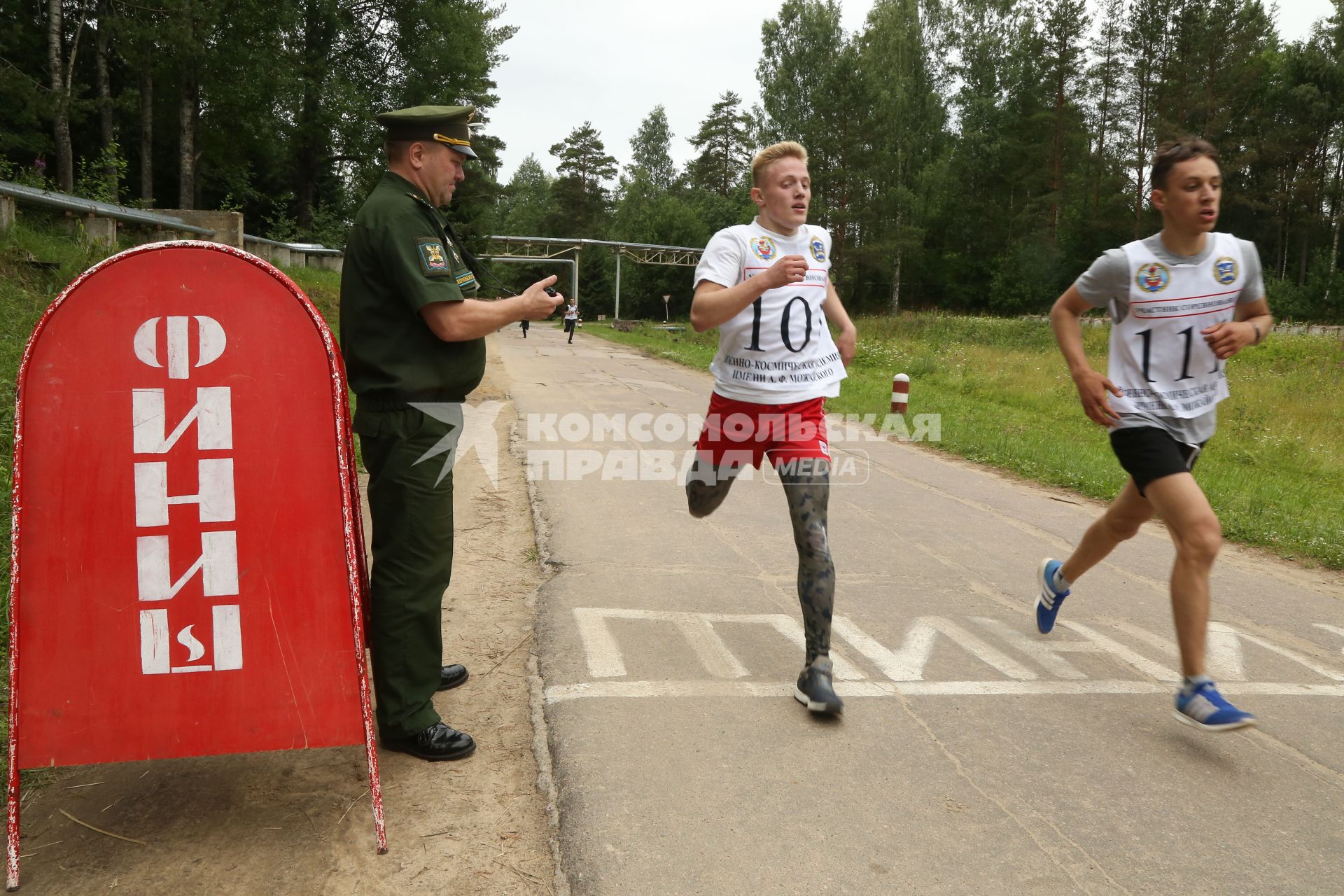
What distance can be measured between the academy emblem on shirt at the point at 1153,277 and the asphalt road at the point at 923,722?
1643mm

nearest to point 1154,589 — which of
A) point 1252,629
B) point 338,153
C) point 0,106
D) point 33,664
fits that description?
point 1252,629

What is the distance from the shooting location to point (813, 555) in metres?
3.73

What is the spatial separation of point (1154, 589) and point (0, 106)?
25.4 m

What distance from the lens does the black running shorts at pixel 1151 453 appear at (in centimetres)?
369

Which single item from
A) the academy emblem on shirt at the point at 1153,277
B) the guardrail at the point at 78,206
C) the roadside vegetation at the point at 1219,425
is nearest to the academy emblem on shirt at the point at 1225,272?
the academy emblem on shirt at the point at 1153,277

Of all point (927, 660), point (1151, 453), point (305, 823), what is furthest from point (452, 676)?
point (1151, 453)

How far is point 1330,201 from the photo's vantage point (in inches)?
1901

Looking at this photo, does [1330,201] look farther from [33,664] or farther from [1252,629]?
[33,664]

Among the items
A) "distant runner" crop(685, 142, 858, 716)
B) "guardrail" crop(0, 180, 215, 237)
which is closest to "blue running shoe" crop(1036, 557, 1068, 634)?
"distant runner" crop(685, 142, 858, 716)

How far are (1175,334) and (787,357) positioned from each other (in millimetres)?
1526

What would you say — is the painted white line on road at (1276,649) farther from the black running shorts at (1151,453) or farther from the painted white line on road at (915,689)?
the black running shorts at (1151,453)

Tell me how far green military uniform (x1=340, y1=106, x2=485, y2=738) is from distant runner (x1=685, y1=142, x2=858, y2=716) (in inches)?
44.6

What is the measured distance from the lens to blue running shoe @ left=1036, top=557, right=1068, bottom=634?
4.56 meters

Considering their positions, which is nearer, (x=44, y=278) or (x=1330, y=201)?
(x=44, y=278)
